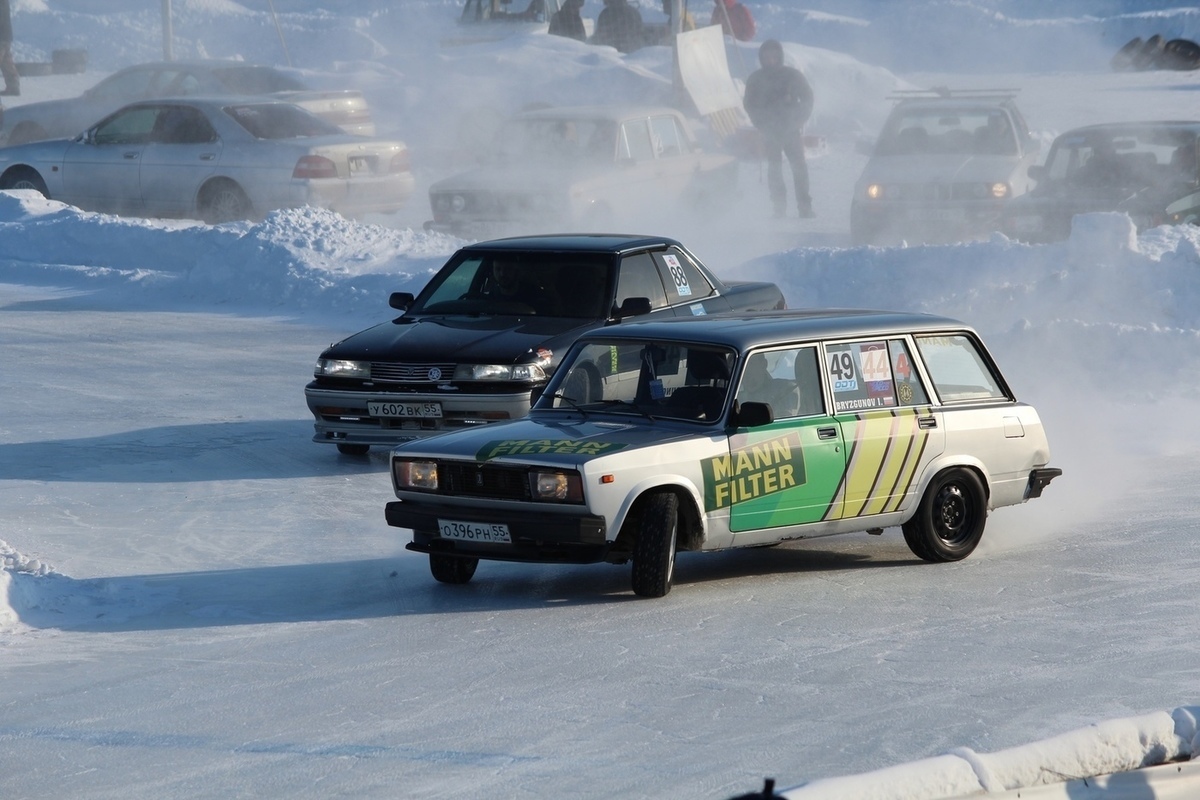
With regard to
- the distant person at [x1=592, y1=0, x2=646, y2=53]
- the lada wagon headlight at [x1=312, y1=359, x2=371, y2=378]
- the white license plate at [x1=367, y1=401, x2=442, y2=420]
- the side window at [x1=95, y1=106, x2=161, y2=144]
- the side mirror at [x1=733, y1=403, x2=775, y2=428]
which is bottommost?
the white license plate at [x1=367, y1=401, x2=442, y2=420]

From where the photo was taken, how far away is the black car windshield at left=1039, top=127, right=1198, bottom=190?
1922 centimetres

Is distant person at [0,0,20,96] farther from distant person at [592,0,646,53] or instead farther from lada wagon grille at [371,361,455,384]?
lada wagon grille at [371,361,455,384]

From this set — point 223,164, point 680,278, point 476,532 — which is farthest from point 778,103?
point 476,532

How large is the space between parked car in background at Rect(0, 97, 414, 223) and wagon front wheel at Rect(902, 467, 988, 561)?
1409 centimetres

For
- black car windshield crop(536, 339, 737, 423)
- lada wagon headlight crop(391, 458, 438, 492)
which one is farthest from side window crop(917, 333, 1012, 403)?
lada wagon headlight crop(391, 458, 438, 492)

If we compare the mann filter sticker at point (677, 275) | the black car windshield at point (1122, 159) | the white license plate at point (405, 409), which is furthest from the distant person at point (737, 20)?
the white license plate at point (405, 409)

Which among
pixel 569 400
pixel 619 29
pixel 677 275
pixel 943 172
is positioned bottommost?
pixel 569 400

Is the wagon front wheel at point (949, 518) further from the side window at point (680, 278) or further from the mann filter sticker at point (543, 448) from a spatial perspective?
the side window at point (680, 278)

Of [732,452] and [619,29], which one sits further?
[619,29]

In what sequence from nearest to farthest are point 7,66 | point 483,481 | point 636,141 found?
1. point 483,481
2. point 636,141
3. point 7,66

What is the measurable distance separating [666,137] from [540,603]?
49.1 feet

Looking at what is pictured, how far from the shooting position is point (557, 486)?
7.43 m

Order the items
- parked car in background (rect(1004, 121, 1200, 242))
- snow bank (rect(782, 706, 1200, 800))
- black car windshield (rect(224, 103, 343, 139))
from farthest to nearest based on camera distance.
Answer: black car windshield (rect(224, 103, 343, 139)) < parked car in background (rect(1004, 121, 1200, 242)) < snow bank (rect(782, 706, 1200, 800))

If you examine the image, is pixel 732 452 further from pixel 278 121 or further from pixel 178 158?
pixel 178 158
